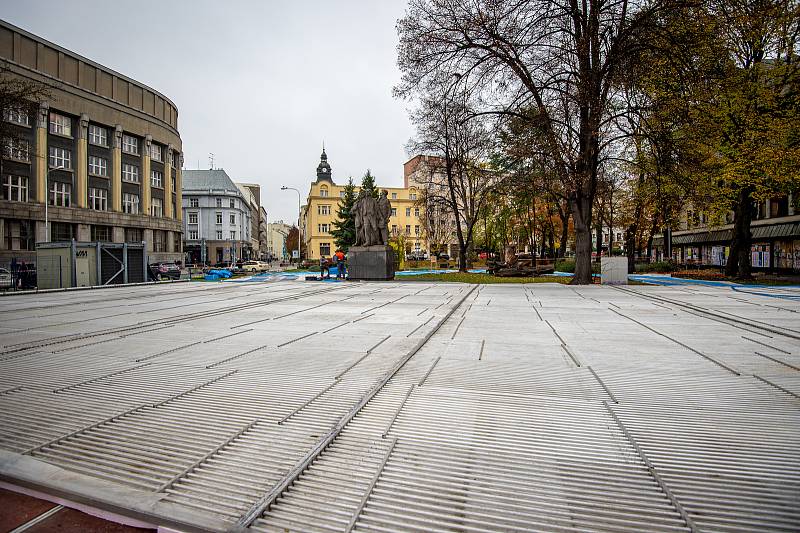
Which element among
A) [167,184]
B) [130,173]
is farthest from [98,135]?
[167,184]

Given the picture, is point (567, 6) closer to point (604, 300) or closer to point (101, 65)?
point (604, 300)

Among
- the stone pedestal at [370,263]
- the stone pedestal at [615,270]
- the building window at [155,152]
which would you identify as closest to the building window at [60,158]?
the building window at [155,152]

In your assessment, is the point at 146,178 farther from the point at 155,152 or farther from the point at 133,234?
the point at 133,234

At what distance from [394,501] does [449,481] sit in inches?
14.9

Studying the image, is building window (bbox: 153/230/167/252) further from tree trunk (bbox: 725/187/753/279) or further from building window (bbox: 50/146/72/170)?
tree trunk (bbox: 725/187/753/279)

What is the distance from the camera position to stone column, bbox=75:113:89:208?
4106cm

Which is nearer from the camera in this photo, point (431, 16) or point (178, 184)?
point (431, 16)

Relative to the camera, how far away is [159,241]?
51.8m

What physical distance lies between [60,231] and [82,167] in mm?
6778

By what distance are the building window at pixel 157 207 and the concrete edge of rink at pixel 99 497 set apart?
182 feet

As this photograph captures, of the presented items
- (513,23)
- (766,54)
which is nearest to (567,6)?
(513,23)

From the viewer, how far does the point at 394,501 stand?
2.41 m

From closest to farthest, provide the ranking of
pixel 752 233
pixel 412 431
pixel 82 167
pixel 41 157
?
pixel 412 431 < pixel 752 233 < pixel 41 157 < pixel 82 167

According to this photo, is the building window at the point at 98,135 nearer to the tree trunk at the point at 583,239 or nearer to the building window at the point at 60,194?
the building window at the point at 60,194
